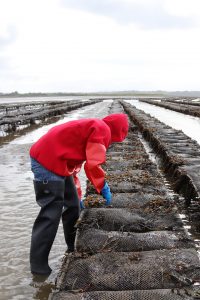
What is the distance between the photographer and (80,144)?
3842 millimetres

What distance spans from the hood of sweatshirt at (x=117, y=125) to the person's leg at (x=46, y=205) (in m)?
0.64

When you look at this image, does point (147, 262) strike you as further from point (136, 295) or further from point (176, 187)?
point (176, 187)

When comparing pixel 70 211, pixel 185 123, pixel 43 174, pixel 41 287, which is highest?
pixel 43 174

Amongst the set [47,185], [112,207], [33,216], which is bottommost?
[33,216]

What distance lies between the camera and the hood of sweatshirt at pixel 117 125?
153 inches

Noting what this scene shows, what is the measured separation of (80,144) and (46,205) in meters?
0.64

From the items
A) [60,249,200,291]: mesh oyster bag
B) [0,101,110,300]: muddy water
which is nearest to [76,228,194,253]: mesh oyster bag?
[60,249,200,291]: mesh oyster bag

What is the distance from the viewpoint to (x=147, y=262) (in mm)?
3467

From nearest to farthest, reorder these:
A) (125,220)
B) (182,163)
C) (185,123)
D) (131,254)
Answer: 1. (131,254)
2. (125,220)
3. (182,163)
4. (185,123)

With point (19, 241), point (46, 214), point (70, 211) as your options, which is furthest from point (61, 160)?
point (19, 241)

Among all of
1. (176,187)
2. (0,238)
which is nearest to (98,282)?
(0,238)

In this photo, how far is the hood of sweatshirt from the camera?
3.89m

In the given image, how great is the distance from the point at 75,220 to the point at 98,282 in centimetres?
125

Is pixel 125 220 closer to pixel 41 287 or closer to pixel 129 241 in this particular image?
pixel 129 241
